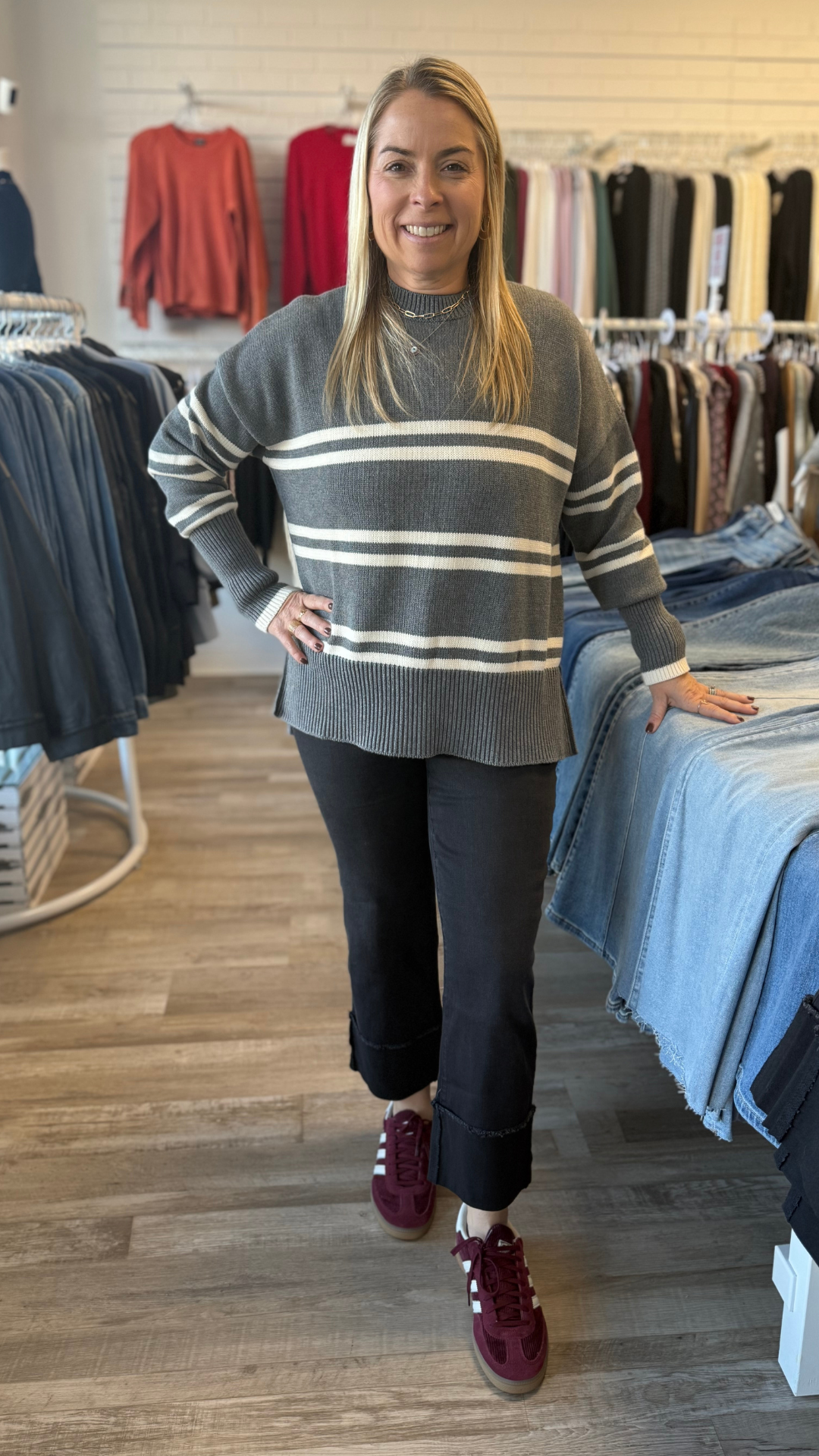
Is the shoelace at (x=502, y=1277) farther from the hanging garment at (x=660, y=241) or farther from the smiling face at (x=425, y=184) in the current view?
the hanging garment at (x=660, y=241)

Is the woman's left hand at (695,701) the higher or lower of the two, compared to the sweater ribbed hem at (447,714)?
lower

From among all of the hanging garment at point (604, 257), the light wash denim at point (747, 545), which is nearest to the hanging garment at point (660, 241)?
the hanging garment at point (604, 257)

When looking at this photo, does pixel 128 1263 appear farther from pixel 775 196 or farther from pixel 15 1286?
pixel 775 196

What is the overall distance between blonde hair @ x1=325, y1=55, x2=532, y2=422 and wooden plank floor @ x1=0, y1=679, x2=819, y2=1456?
118cm

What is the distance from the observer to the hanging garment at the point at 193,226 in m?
4.00

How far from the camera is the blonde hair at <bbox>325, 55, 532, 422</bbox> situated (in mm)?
1167

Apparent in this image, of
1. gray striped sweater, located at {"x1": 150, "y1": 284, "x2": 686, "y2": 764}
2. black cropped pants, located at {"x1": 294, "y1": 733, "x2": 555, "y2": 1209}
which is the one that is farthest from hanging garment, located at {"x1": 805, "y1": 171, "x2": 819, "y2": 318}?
black cropped pants, located at {"x1": 294, "y1": 733, "x2": 555, "y2": 1209}

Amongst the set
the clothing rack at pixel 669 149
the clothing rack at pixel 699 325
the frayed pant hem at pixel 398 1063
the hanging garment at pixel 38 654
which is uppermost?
the clothing rack at pixel 669 149

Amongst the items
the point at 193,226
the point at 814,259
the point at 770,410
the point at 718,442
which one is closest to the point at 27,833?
the point at 718,442

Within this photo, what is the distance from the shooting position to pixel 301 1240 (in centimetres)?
155

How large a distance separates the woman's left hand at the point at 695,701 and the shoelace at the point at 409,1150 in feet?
2.33

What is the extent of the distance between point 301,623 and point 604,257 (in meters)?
3.27

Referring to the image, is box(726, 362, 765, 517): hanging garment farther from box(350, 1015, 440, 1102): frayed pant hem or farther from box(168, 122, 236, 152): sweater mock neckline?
box(168, 122, 236, 152): sweater mock neckline

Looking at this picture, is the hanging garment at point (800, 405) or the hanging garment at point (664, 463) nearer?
the hanging garment at point (664, 463)
